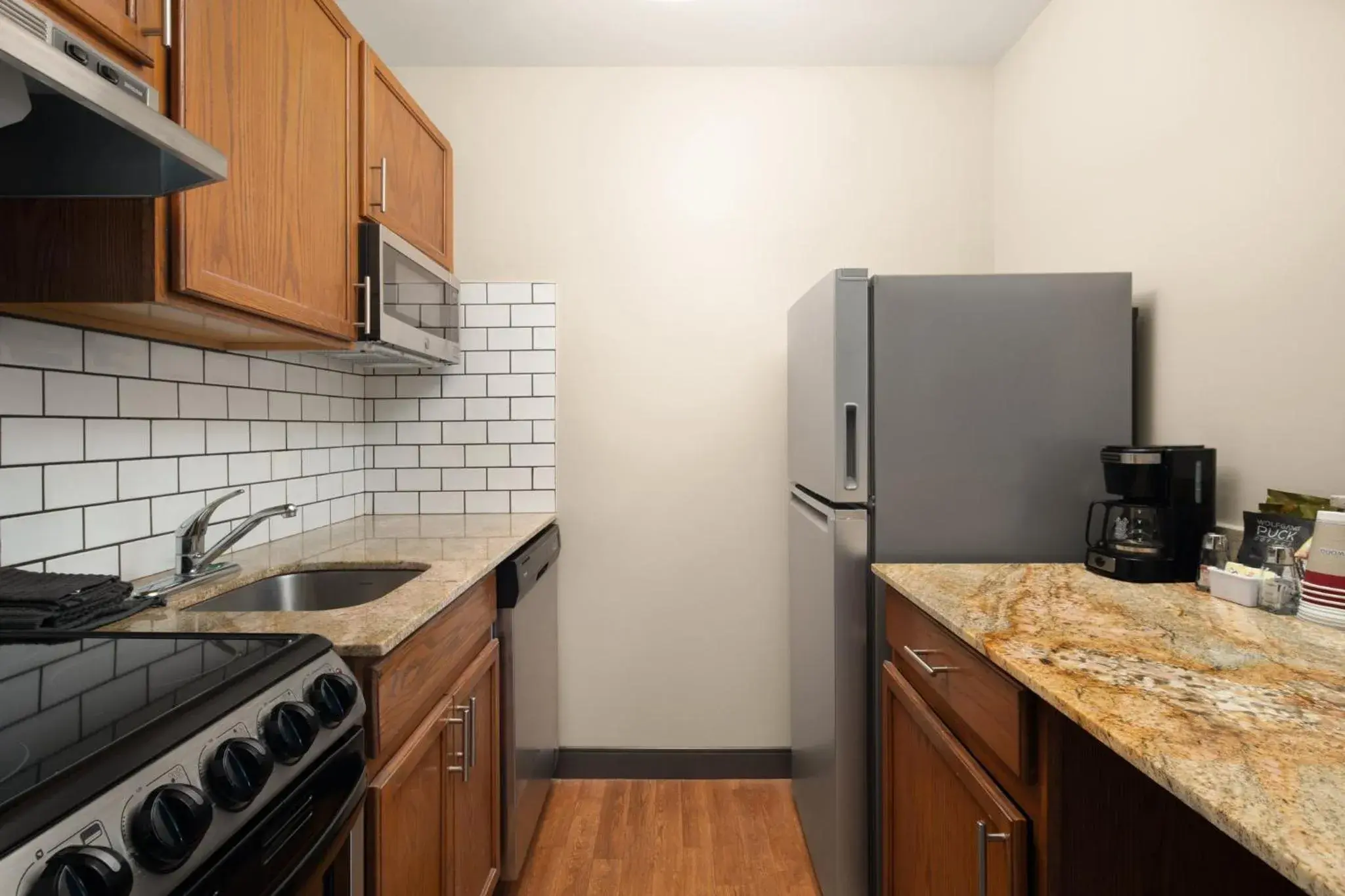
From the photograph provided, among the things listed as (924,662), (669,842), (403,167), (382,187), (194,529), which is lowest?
(669,842)

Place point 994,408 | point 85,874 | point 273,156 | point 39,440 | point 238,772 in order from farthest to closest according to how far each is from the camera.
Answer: point 994,408
point 273,156
point 39,440
point 238,772
point 85,874

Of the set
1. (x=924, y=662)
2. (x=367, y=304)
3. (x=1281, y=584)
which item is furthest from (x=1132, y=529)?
(x=367, y=304)

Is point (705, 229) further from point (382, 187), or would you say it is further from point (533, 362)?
point (382, 187)

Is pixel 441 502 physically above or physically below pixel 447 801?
above

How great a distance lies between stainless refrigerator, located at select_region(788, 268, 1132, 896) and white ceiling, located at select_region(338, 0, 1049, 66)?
1103mm

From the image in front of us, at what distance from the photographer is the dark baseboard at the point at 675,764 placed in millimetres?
2457

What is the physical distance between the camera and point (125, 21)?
3.11ft

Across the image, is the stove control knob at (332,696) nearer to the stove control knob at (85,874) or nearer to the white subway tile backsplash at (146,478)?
the stove control knob at (85,874)

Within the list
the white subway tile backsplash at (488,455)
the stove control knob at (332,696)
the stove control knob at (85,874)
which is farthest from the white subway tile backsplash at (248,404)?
the stove control knob at (85,874)

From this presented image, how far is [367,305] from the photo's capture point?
1635mm

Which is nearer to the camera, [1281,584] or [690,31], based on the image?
[1281,584]

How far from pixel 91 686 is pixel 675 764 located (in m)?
2.04

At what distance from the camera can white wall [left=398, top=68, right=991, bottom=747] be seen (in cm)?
245

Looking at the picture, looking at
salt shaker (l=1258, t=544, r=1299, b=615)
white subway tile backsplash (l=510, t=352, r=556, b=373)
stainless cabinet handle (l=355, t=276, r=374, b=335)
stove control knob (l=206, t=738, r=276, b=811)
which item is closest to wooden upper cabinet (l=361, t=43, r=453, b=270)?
stainless cabinet handle (l=355, t=276, r=374, b=335)
